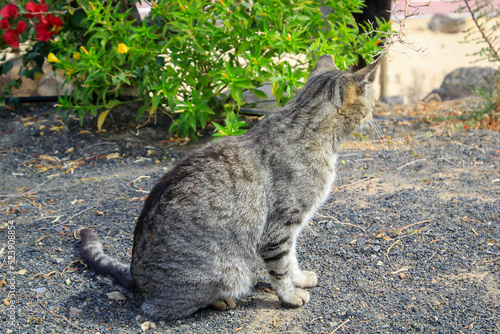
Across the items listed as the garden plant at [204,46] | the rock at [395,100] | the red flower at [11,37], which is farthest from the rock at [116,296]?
the rock at [395,100]

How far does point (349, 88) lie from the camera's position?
2969 millimetres

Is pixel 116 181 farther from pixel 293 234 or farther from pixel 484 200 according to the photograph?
pixel 484 200

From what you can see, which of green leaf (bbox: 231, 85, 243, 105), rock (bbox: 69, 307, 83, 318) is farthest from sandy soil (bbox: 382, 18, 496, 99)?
rock (bbox: 69, 307, 83, 318)

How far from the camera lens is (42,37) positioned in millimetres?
4785

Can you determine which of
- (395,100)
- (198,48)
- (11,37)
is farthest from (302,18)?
(395,100)

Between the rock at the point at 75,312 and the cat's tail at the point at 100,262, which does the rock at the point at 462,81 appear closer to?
the cat's tail at the point at 100,262

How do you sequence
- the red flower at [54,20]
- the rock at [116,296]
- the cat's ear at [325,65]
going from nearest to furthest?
1. the rock at [116,296]
2. the cat's ear at [325,65]
3. the red flower at [54,20]

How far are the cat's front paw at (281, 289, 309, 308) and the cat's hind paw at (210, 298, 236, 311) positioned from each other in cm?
35

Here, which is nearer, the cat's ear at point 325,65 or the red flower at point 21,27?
the cat's ear at point 325,65

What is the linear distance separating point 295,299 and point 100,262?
142 centimetres

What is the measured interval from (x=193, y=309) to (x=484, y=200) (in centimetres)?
285

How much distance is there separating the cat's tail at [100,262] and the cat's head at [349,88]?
6.11 feet

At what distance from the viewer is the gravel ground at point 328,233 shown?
9.36 feet

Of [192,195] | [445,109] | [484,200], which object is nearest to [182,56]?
[192,195]
